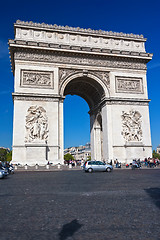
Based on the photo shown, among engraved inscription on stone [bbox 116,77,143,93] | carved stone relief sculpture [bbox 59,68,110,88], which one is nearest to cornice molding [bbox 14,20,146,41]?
carved stone relief sculpture [bbox 59,68,110,88]

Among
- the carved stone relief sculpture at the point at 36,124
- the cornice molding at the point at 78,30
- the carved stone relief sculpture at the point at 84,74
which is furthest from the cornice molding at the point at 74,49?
the carved stone relief sculpture at the point at 36,124

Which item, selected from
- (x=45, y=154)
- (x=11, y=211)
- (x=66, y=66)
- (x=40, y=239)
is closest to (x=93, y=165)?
(x=45, y=154)

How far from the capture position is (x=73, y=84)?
29.5 metres

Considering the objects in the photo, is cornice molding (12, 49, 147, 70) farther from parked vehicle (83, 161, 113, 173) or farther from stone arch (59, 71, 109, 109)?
parked vehicle (83, 161, 113, 173)

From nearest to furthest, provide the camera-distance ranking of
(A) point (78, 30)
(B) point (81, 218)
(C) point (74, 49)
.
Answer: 1. (B) point (81, 218)
2. (C) point (74, 49)
3. (A) point (78, 30)

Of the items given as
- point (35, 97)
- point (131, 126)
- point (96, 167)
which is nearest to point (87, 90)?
point (131, 126)

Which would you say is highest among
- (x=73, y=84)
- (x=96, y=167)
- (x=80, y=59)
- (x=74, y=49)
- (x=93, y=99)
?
(x=74, y=49)

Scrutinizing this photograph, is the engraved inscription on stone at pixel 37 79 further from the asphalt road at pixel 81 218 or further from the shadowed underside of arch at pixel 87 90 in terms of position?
the asphalt road at pixel 81 218

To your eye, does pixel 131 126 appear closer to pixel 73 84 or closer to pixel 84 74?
pixel 84 74

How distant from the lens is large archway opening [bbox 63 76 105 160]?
2836 centimetres

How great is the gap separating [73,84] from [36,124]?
8.24 metres

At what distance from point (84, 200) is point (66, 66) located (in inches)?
857

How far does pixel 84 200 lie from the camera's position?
620cm

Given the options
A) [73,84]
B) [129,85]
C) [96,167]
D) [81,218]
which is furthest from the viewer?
[73,84]
